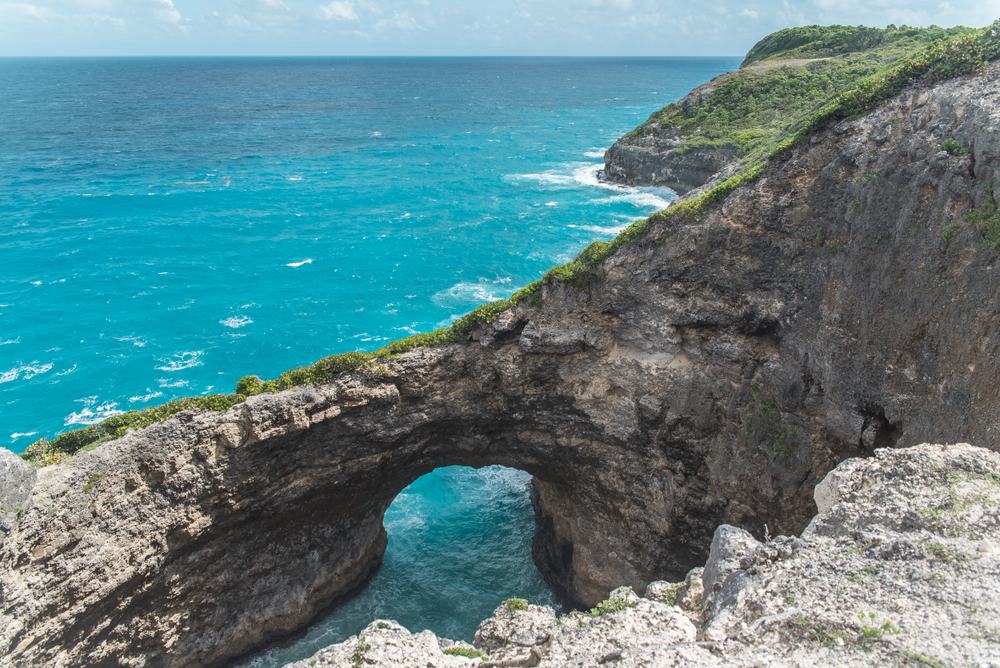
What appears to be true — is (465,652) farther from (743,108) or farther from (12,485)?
(743,108)

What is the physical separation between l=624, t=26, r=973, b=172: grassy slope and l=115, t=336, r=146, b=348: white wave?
199ft

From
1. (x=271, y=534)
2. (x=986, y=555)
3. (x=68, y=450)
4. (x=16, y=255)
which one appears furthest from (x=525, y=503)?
(x=16, y=255)

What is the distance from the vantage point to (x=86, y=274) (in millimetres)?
60188

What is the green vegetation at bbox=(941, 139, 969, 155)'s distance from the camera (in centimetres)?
1912

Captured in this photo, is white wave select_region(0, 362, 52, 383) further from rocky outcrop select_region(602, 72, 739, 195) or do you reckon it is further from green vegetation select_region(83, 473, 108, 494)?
rocky outcrop select_region(602, 72, 739, 195)

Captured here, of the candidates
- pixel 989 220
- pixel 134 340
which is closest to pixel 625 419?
pixel 989 220

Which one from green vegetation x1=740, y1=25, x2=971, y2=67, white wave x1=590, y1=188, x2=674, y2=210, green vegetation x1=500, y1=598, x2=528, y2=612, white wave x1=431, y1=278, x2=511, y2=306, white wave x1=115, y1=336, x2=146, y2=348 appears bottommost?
white wave x1=115, y1=336, x2=146, y2=348

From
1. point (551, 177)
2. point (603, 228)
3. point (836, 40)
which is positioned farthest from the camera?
point (551, 177)

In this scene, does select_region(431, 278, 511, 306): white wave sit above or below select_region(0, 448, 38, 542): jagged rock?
below

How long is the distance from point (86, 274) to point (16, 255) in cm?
1017

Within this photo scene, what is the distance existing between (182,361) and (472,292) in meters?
25.8

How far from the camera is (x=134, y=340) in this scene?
49312 millimetres

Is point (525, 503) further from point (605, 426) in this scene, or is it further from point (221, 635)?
point (221, 635)

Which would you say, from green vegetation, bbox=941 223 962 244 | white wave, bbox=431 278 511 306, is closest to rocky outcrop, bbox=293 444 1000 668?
green vegetation, bbox=941 223 962 244
